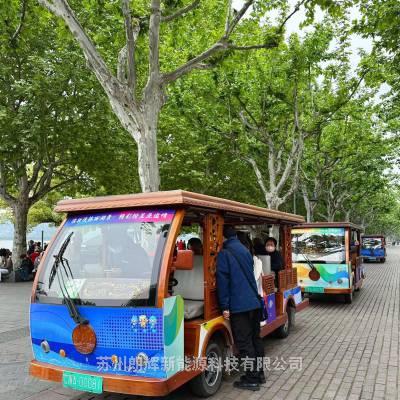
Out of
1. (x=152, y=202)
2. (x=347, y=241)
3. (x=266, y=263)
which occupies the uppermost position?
(x=152, y=202)

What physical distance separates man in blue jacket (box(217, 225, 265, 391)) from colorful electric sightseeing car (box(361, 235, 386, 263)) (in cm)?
3115

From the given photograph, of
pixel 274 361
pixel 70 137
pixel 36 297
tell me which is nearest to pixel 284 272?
pixel 274 361

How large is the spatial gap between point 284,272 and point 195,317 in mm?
3524

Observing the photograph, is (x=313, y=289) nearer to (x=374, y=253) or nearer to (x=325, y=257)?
(x=325, y=257)

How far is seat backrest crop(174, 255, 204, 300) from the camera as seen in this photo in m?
5.52

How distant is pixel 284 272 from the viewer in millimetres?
8242

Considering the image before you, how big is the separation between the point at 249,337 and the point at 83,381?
203 centimetres

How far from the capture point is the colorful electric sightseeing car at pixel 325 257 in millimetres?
11633

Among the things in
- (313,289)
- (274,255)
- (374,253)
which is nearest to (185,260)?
(274,255)

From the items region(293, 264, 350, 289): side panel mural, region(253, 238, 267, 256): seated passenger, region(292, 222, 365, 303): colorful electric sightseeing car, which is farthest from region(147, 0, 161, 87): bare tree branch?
region(293, 264, 350, 289): side panel mural

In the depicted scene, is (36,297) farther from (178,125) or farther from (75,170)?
(75,170)

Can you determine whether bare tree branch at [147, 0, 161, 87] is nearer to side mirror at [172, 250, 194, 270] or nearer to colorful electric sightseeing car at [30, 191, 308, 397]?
colorful electric sightseeing car at [30, 191, 308, 397]

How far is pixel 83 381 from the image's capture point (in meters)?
4.39

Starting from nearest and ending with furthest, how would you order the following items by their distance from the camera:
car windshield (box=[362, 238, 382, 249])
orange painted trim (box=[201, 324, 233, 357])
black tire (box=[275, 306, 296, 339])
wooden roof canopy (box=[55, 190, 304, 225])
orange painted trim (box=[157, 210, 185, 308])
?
orange painted trim (box=[157, 210, 185, 308]), wooden roof canopy (box=[55, 190, 304, 225]), orange painted trim (box=[201, 324, 233, 357]), black tire (box=[275, 306, 296, 339]), car windshield (box=[362, 238, 382, 249])
